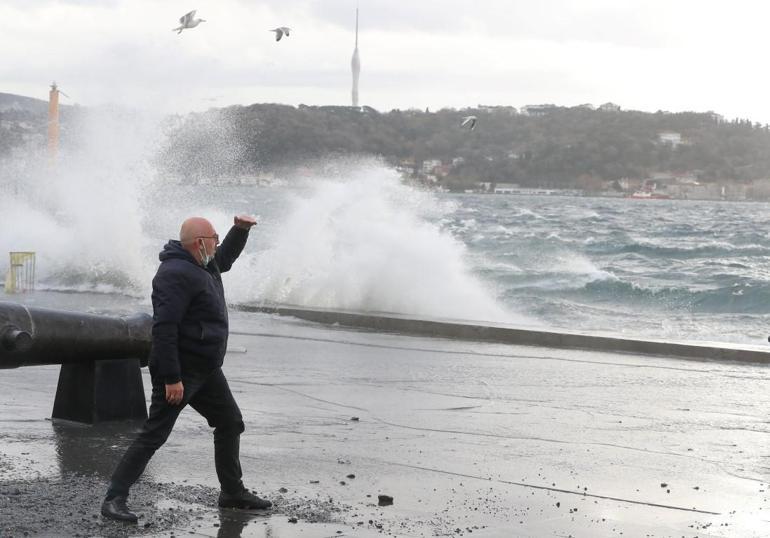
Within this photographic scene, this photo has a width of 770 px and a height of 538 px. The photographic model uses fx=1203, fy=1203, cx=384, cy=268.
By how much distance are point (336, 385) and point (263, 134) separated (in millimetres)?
49809

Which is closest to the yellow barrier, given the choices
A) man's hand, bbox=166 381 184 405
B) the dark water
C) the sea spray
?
the sea spray

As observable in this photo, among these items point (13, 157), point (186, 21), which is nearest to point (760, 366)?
point (186, 21)

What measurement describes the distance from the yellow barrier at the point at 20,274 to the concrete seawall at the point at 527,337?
24.3 feet

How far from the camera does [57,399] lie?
8.53 meters

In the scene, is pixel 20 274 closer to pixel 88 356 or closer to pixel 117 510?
pixel 88 356

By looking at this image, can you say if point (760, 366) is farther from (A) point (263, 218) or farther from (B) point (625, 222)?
(A) point (263, 218)

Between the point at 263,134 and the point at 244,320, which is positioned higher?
the point at 263,134

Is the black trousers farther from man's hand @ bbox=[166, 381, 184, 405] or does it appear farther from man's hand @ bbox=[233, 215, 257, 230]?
man's hand @ bbox=[233, 215, 257, 230]

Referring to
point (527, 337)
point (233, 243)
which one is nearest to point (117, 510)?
point (233, 243)

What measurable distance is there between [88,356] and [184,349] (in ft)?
7.69

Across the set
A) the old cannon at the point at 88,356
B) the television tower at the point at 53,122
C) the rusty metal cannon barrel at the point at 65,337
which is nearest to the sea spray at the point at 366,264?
the old cannon at the point at 88,356

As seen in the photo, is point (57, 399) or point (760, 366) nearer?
point (57, 399)

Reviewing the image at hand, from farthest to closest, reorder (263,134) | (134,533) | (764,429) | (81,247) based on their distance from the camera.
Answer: (263,134) < (81,247) < (764,429) < (134,533)

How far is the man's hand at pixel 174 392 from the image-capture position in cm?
586
